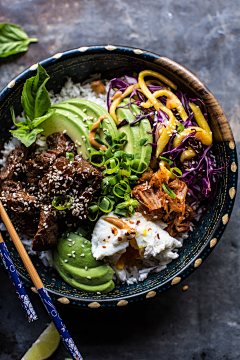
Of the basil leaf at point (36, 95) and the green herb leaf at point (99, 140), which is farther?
the green herb leaf at point (99, 140)

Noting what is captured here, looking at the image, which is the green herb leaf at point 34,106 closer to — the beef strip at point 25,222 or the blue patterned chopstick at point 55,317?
the beef strip at point 25,222

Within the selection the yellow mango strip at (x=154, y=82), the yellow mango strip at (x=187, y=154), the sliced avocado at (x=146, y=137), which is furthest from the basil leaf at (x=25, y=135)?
the yellow mango strip at (x=187, y=154)

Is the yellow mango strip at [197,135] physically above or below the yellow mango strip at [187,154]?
above

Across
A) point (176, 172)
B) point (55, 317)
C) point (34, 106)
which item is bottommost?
point (55, 317)

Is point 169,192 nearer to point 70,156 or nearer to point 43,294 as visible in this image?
point 70,156

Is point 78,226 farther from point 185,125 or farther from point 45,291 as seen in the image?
point 185,125

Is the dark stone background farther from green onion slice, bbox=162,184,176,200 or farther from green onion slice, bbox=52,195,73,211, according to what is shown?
green onion slice, bbox=52,195,73,211

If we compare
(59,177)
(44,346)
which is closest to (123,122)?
(59,177)
